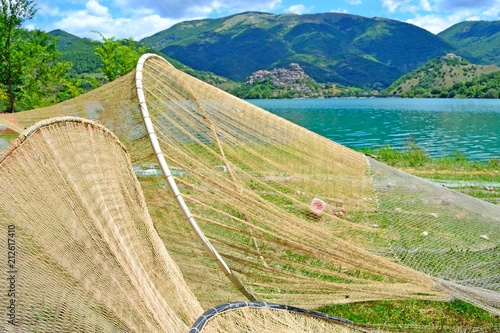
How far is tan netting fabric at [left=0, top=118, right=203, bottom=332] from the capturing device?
2.38m

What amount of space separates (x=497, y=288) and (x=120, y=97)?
3.91 meters

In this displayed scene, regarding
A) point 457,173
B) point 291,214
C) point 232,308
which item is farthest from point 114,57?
point 232,308

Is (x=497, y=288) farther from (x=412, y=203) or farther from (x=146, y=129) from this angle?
(x=146, y=129)

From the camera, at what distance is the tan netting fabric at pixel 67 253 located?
238 cm

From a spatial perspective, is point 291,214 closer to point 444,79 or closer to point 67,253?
point 67,253

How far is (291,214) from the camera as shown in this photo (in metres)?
4.24

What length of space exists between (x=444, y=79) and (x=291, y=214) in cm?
12036

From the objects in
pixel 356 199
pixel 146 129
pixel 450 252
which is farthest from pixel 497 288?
pixel 146 129

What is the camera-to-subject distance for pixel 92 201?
286 centimetres

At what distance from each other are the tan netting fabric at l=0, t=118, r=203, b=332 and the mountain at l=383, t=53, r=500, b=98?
10375 centimetres

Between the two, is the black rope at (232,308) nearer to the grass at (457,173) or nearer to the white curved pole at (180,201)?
the white curved pole at (180,201)

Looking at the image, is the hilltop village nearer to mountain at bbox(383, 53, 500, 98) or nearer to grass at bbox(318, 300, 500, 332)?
mountain at bbox(383, 53, 500, 98)

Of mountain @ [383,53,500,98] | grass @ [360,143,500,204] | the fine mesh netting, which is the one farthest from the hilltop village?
the fine mesh netting

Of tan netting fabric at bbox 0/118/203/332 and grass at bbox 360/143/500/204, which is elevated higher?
tan netting fabric at bbox 0/118/203/332
